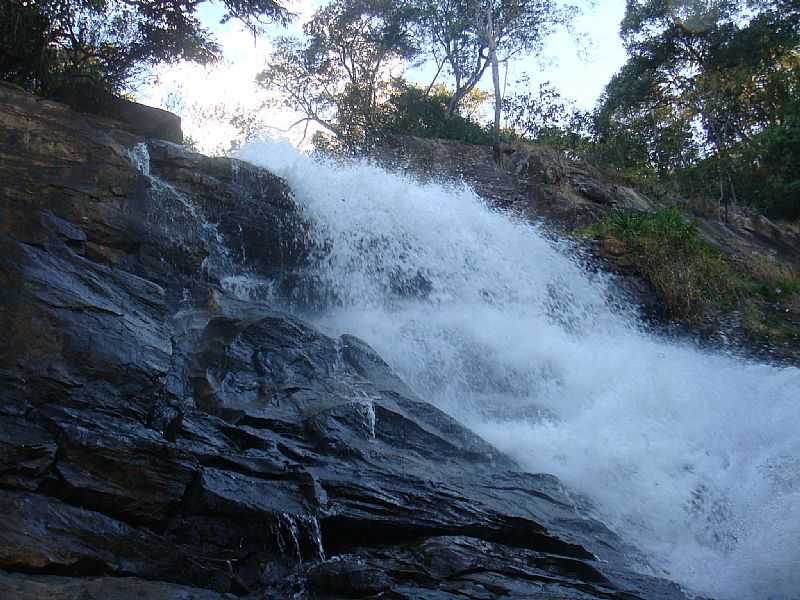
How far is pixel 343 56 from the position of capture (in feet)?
79.8

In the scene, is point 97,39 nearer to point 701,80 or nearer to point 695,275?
point 695,275

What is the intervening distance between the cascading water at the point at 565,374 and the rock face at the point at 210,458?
0.98 m

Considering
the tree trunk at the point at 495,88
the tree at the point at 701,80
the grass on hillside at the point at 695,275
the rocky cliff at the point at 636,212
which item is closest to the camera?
the rocky cliff at the point at 636,212

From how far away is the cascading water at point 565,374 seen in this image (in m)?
6.42

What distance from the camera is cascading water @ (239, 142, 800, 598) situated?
642cm

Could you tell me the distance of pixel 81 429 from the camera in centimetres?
464

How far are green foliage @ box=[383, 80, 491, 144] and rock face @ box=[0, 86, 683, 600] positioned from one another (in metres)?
12.9

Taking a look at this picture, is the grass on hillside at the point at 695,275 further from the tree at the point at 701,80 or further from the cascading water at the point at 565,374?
the tree at the point at 701,80

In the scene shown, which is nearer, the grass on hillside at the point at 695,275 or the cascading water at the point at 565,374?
the cascading water at the point at 565,374

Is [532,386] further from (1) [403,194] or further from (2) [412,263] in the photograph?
(1) [403,194]

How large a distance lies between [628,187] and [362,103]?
8.91 metres

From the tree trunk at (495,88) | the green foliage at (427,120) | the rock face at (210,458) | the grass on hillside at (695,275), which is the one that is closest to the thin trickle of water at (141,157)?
the rock face at (210,458)

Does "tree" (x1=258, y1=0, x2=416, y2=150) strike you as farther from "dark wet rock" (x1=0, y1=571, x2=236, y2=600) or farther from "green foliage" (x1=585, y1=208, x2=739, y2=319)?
"dark wet rock" (x1=0, y1=571, x2=236, y2=600)

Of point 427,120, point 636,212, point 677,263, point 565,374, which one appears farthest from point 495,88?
point 565,374
